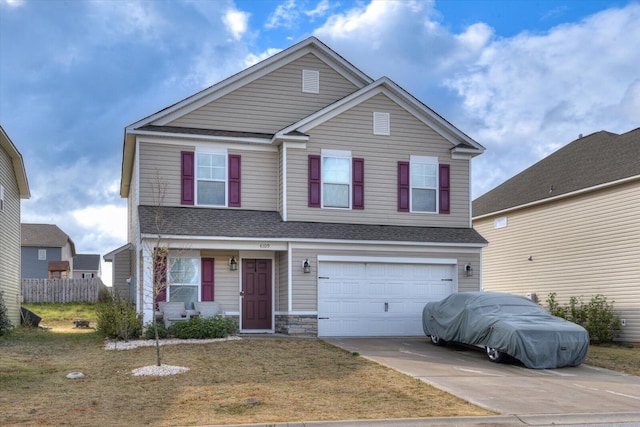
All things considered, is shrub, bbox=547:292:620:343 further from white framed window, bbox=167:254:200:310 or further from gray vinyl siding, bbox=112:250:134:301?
gray vinyl siding, bbox=112:250:134:301

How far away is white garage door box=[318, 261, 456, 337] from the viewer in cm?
1947

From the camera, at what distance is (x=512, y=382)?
40.3 ft

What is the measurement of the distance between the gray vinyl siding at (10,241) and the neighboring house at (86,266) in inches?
1922

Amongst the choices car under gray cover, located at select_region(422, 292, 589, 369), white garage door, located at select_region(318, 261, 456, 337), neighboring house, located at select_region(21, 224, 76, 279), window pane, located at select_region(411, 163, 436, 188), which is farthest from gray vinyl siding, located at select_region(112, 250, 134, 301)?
neighboring house, located at select_region(21, 224, 76, 279)

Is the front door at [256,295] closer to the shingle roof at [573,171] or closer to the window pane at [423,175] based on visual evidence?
the window pane at [423,175]

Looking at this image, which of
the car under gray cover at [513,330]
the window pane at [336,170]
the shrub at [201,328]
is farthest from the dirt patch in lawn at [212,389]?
the window pane at [336,170]

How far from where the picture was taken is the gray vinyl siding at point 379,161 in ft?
65.1

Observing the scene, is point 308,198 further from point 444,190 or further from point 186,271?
point 444,190

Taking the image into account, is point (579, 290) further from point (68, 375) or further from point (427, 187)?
point (68, 375)

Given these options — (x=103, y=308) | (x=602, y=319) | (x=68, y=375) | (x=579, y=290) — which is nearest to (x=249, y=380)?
(x=68, y=375)

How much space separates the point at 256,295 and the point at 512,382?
9.33 meters

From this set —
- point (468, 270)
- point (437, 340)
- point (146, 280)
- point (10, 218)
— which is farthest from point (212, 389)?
point (10, 218)

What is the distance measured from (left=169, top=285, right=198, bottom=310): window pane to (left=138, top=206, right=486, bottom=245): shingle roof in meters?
1.86

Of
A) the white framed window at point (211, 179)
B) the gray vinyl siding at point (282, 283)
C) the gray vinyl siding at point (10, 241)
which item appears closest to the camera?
the gray vinyl siding at point (282, 283)
